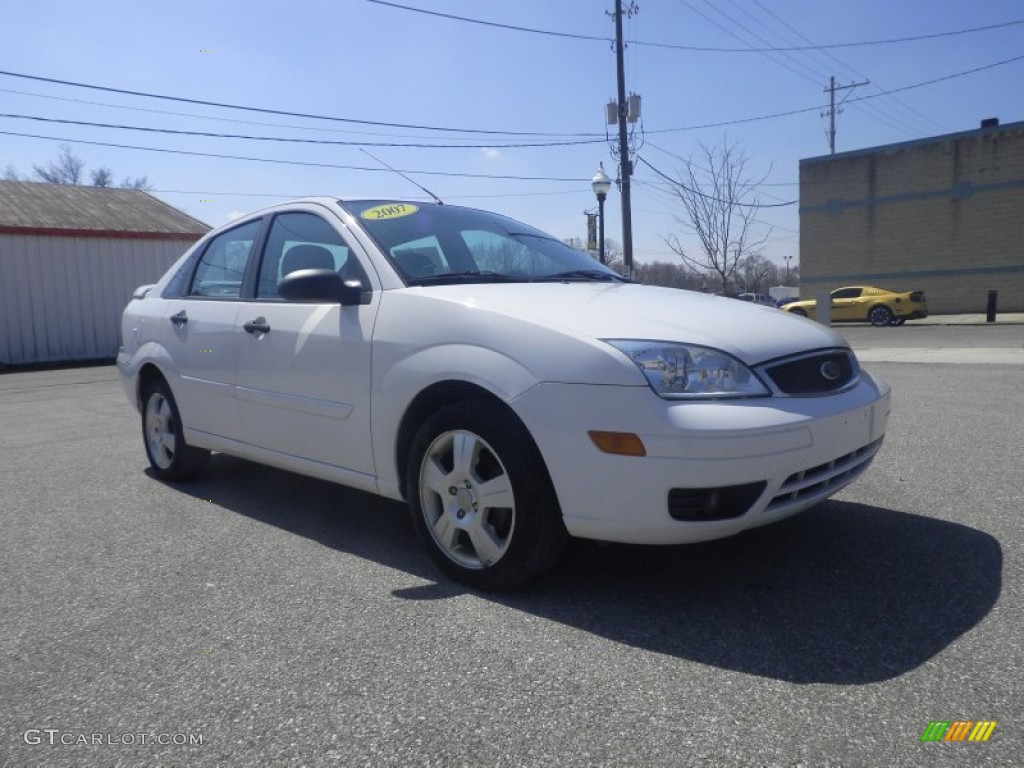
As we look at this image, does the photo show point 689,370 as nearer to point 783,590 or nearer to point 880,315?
point 783,590

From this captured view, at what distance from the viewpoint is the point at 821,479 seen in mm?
2822

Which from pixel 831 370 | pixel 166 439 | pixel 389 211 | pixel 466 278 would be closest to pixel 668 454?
pixel 831 370

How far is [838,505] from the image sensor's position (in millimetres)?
3930

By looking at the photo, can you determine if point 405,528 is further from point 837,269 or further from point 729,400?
point 837,269

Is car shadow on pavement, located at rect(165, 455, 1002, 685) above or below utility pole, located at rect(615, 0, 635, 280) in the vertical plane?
below

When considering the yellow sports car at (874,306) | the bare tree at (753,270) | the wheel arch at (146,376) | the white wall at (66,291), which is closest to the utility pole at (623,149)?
the bare tree at (753,270)

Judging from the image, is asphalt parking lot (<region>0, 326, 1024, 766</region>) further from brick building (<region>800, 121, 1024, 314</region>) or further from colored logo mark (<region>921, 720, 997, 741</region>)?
brick building (<region>800, 121, 1024, 314</region>)

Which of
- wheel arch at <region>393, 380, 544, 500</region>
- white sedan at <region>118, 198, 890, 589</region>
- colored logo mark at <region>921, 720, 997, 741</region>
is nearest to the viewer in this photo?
colored logo mark at <region>921, 720, 997, 741</region>

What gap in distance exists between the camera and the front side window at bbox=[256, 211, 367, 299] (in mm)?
3723

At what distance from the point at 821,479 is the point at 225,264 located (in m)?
3.43

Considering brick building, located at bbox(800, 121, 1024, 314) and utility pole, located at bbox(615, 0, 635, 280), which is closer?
utility pole, located at bbox(615, 0, 635, 280)

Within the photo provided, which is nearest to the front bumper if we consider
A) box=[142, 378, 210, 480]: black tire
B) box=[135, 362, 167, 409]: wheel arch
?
box=[142, 378, 210, 480]: black tire

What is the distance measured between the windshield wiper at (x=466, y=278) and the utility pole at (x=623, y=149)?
16.0 m

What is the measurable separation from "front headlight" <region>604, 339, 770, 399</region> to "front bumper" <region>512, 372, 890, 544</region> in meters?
0.04
